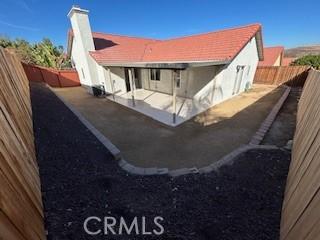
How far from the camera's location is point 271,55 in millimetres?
24531

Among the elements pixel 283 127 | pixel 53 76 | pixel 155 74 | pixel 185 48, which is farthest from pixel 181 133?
pixel 53 76

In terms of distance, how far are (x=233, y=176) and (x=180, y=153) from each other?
1.94 meters

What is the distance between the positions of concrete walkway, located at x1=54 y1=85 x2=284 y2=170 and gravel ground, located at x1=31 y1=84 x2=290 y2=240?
1.07m

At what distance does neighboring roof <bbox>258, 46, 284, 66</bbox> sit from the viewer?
23691mm

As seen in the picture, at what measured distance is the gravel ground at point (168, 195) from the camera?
101 inches

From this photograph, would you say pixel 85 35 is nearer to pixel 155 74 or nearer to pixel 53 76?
pixel 155 74

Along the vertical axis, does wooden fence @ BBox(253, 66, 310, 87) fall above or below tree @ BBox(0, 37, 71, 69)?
below

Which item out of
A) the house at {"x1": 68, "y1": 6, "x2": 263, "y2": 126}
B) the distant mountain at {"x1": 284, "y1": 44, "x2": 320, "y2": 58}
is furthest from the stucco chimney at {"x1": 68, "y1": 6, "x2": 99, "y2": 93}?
the distant mountain at {"x1": 284, "y1": 44, "x2": 320, "y2": 58}

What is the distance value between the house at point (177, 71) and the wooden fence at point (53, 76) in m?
5.74

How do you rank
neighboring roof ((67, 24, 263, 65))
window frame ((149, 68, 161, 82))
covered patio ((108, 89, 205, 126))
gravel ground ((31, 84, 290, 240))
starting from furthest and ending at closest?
window frame ((149, 68, 161, 82)) → neighboring roof ((67, 24, 263, 65)) → covered patio ((108, 89, 205, 126)) → gravel ground ((31, 84, 290, 240))

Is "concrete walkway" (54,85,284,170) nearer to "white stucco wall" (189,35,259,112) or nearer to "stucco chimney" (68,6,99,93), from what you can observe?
"white stucco wall" (189,35,259,112)

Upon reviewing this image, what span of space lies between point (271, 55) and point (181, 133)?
1017 inches

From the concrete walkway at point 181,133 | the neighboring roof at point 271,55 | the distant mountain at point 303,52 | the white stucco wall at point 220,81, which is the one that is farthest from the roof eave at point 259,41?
the distant mountain at point 303,52

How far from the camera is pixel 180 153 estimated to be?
17.7ft
